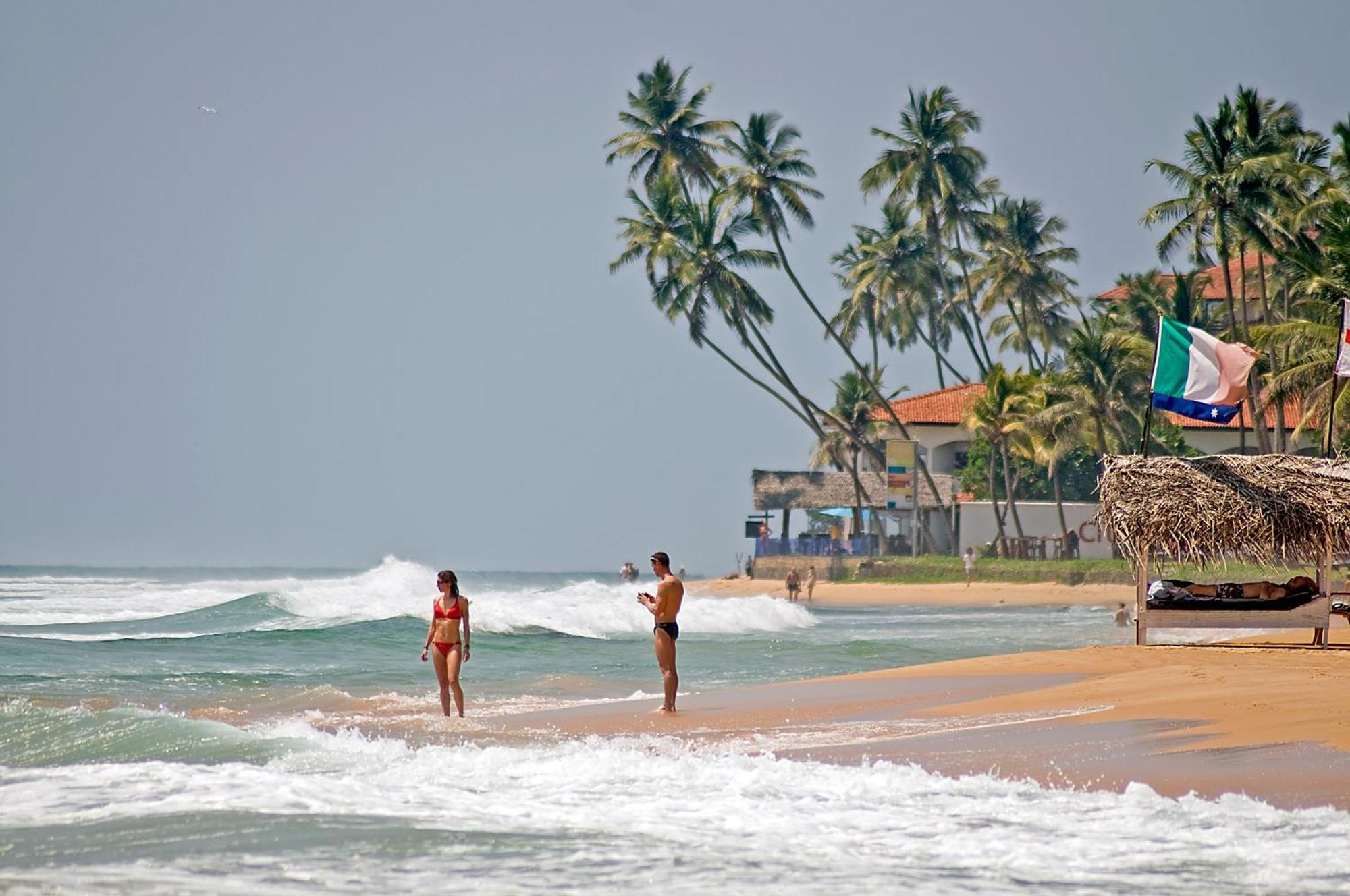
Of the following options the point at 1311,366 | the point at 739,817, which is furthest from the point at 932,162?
the point at 739,817

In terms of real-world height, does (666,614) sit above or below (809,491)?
below

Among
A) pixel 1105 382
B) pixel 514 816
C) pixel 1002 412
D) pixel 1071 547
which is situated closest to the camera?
pixel 514 816

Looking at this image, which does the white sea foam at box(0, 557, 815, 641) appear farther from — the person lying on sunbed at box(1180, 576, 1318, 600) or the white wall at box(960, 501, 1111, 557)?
the person lying on sunbed at box(1180, 576, 1318, 600)

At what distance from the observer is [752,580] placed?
5697 centimetres

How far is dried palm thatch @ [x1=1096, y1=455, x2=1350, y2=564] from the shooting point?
14867 millimetres

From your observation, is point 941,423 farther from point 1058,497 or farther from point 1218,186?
point 1218,186

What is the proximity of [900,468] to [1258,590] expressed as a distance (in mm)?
37901

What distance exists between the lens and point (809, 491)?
58.4 metres

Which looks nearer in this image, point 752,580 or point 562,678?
point 562,678

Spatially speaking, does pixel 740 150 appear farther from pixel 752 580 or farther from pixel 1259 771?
pixel 1259 771

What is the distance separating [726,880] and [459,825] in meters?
1.87

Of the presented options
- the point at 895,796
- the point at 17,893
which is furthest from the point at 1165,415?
the point at 17,893


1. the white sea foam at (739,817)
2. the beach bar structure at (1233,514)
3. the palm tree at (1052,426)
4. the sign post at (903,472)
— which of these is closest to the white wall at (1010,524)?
the sign post at (903,472)

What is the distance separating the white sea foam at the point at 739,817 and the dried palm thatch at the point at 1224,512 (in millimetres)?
6363
